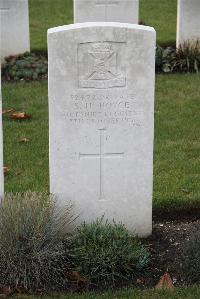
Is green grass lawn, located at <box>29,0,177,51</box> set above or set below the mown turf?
above

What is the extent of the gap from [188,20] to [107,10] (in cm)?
133

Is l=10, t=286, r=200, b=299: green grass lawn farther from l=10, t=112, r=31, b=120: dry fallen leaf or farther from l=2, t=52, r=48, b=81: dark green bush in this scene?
l=2, t=52, r=48, b=81: dark green bush

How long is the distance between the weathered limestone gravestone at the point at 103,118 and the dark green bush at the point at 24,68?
5.46 meters

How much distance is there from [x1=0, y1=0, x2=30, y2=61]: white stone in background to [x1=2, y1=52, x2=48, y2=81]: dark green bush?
0.67 ft

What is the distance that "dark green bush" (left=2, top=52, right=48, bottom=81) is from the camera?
11164 mm

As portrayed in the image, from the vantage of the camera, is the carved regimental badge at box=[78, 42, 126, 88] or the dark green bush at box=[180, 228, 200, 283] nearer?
the dark green bush at box=[180, 228, 200, 283]

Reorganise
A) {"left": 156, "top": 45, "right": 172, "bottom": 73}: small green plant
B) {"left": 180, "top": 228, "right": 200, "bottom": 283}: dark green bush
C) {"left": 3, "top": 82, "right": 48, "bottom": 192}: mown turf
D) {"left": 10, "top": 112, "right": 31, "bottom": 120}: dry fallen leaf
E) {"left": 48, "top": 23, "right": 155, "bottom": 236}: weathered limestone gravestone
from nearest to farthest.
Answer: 1. {"left": 180, "top": 228, "right": 200, "bottom": 283}: dark green bush
2. {"left": 48, "top": 23, "right": 155, "bottom": 236}: weathered limestone gravestone
3. {"left": 3, "top": 82, "right": 48, "bottom": 192}: mown turf
4. {"left": 10, "top": 112, "right": 31, "bottom": 120}: dry fallen leaf
5. {"left": 156, "top": 45, "right": 172, "bottom": 73}: small green plant

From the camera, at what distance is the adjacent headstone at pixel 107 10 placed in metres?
11.7

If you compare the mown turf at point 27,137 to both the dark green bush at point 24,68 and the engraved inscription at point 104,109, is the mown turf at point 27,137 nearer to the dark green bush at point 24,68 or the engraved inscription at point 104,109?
the dark green bush at point 24,68

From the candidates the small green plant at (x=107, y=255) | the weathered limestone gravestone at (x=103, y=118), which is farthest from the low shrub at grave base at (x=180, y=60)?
the small green plant at (x=107, y=255)

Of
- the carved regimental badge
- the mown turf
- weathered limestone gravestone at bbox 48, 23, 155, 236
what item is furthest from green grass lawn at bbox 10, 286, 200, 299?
the mown turf

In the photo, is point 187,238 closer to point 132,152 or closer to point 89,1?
point 132,152

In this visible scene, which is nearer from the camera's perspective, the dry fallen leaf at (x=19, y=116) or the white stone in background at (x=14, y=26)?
the dry fallen leaf at (x=19, y=116)

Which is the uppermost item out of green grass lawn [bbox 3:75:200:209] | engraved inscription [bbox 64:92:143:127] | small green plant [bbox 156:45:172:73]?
small green plant [bbox 156:45:172:73]
